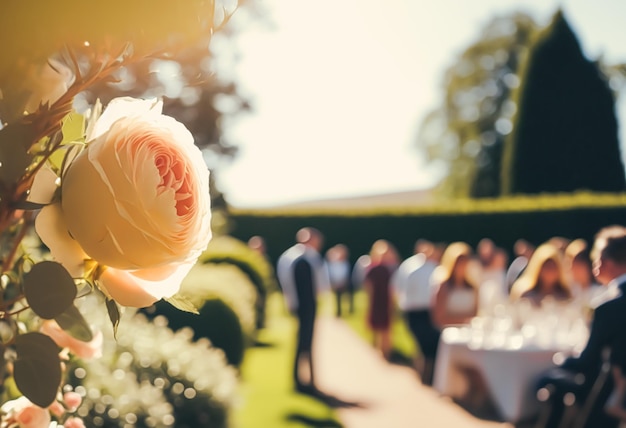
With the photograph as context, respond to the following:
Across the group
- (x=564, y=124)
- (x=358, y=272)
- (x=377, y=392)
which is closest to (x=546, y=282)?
(x=377, y=392)

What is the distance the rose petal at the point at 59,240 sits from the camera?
624 millimetres

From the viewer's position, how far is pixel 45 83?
673 mm

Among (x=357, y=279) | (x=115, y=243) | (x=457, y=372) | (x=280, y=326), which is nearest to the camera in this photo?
(x=115, y=243)

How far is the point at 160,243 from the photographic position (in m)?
0.63

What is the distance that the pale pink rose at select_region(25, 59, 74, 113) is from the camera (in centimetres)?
66

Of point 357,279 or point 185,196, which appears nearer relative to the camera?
point 185,196

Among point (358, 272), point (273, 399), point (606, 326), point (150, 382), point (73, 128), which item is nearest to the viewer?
point (73, 128)

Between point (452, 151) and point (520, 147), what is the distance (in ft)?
26.0

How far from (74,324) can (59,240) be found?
9cm

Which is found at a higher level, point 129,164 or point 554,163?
point 129,164

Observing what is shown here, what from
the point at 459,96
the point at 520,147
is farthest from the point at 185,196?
the point at 459,96

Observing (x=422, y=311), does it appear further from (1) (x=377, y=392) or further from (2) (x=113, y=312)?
(2) (x=113, y=312)

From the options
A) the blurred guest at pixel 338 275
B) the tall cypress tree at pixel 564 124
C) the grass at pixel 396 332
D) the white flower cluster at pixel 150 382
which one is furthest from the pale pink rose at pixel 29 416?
the tall cypress tree at pixel 564 124

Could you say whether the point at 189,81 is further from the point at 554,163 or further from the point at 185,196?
the point at 554,163
